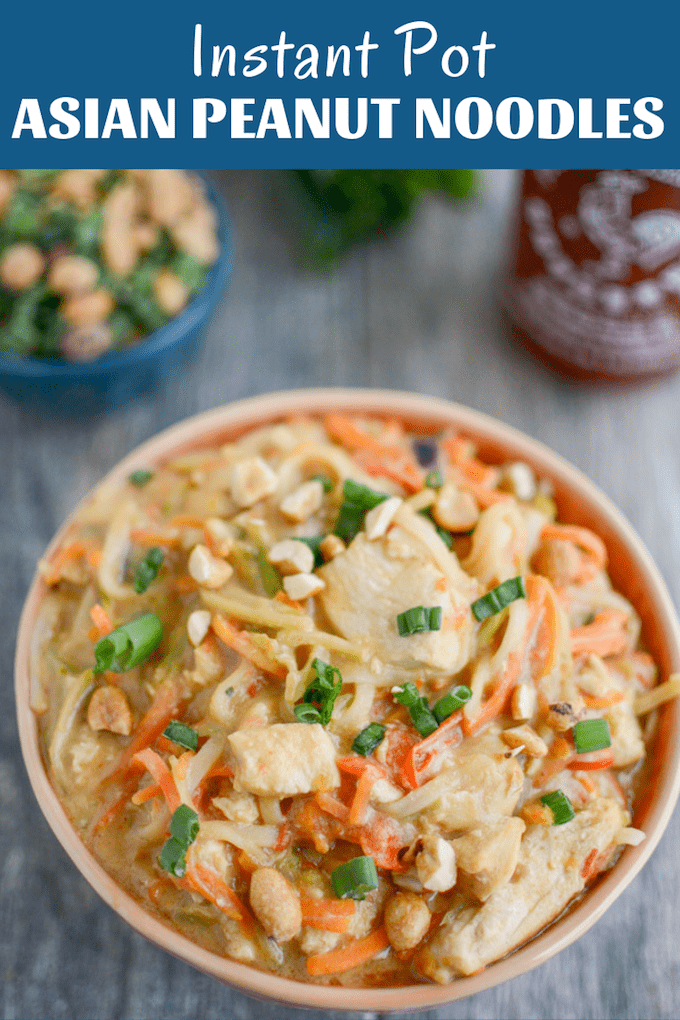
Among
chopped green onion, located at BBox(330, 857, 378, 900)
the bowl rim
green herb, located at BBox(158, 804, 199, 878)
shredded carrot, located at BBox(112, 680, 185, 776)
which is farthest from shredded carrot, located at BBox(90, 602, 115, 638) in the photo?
the bowl rim

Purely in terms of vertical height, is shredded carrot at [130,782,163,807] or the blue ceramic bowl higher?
the blue ceramic bowl

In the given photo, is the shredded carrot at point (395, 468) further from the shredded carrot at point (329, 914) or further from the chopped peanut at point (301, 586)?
the shredded carrot at point (329, 914)

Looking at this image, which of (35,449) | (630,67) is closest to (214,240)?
(35,449)

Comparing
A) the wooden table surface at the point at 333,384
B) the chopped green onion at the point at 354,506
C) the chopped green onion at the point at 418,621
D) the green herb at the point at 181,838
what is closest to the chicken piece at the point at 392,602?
the chopped green onion at the point at 418,621

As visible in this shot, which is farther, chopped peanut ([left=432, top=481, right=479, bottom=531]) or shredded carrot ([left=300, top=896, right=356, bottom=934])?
chopped peanut ([left=432, top=481, right=479, bottom=531])

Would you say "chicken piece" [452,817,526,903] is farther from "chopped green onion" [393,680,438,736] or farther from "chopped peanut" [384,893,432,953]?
"chopped green onion" [393,680,438,736]

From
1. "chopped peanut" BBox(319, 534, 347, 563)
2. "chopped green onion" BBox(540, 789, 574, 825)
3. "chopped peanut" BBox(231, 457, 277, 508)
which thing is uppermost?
"chopped peanut" BBox(231, 457, 277, 508)
